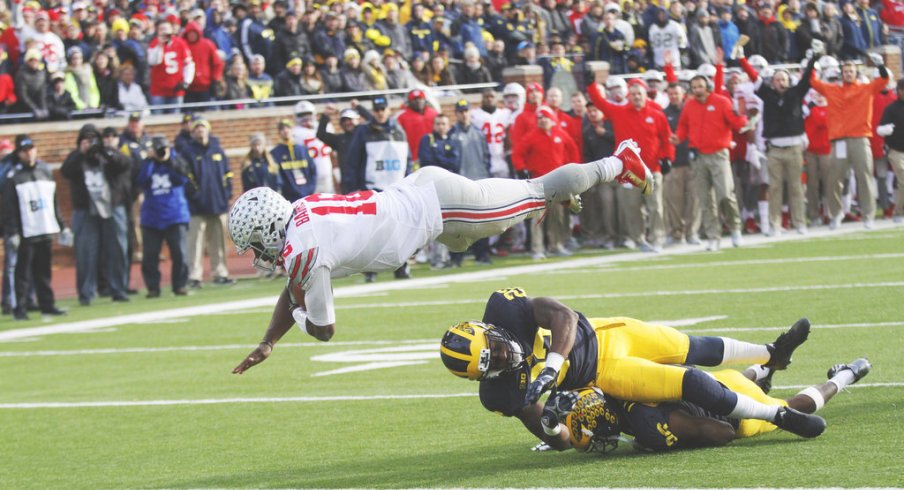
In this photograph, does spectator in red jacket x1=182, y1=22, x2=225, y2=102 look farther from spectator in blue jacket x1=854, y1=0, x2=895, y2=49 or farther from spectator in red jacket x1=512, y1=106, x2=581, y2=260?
spectator in blue jacket x1=854, y1=0, x2=895, y2=49

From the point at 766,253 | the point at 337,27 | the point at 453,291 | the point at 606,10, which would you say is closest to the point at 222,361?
the point at 453,291

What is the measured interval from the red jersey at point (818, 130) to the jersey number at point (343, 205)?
13053mm

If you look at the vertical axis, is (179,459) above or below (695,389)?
below

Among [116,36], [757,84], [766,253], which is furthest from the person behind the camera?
[116,36]

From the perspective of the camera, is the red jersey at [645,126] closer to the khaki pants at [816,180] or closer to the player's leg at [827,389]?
the khaki pants at [816,180]

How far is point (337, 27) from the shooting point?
22703 millimetres

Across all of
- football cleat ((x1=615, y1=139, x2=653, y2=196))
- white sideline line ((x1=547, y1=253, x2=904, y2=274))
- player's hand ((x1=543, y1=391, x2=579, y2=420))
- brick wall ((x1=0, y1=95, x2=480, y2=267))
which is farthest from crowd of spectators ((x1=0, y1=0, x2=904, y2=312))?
player's hand ((x1=543, y1=391, x2=579, y2=420))

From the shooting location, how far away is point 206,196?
18.8 meters

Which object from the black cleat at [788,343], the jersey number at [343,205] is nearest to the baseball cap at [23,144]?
the jersey number at [343,205]

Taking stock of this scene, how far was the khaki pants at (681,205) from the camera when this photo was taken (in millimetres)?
19406

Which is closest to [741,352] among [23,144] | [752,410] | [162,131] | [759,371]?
[759,371]

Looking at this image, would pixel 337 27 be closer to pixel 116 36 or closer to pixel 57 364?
pixel 116 36

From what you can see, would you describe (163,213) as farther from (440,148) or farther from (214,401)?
(214,401)

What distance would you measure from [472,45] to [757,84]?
5.94 meters
